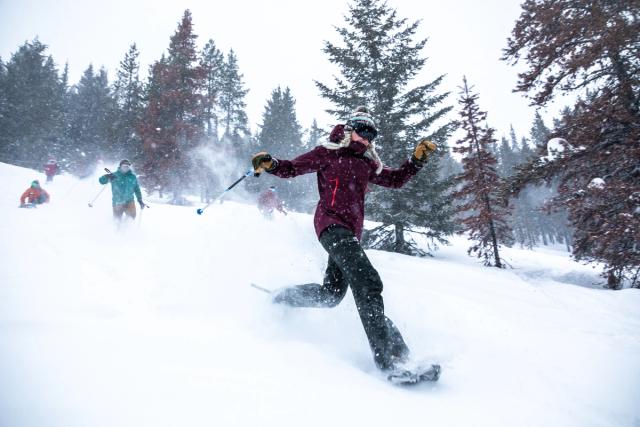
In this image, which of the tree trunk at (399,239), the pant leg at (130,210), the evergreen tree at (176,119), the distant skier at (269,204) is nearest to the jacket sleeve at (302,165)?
the pant leg at (130,210)

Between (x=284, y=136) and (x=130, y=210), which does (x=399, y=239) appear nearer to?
(x=130, y=210)

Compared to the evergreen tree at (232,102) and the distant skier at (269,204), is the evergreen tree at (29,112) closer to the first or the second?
the evergreen tree at (232,102)

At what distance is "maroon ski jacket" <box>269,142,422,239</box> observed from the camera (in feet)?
10.6

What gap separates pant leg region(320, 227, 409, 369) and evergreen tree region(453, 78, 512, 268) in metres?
10.3

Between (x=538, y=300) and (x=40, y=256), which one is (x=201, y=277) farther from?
(x=538, y=300)

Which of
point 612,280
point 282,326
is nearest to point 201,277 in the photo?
point 282,326

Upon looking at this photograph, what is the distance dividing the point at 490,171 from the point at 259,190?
26.4 metres

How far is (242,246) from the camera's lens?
231 inches

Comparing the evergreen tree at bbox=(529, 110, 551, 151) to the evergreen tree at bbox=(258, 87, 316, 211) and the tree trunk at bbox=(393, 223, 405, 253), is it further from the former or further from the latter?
the tree trunk at bbox=(393, 223, 405, 253)

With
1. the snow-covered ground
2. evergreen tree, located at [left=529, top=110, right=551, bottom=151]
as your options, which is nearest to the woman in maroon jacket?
the snow-covered ground

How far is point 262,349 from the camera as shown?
104 inches

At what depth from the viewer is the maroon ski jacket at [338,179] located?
3246mm

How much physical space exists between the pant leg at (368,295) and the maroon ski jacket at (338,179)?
Result: 160 millimetres

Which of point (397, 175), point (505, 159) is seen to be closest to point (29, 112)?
point (397, 175)
